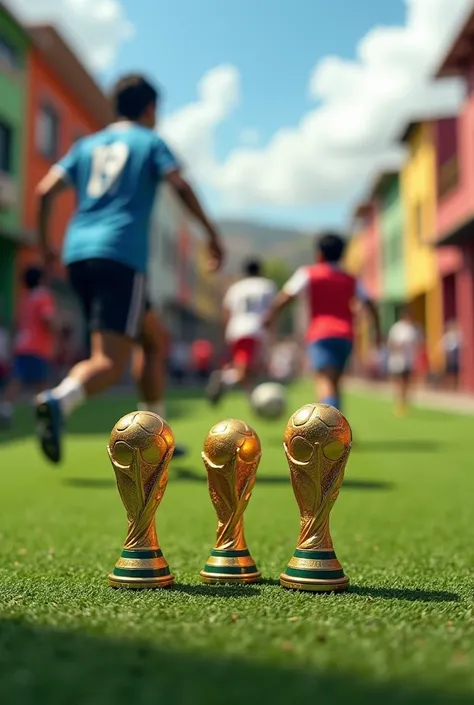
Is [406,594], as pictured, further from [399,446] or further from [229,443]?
[399,446]

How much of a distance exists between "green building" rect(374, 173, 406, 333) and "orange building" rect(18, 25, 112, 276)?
52.1 feet

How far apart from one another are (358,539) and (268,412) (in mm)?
6823

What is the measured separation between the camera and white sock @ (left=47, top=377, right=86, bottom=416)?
491 cm

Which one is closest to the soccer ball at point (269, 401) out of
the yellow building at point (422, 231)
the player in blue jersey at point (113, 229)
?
the player in blue jersey at point (113, 229)

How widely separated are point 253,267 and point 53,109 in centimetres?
1645

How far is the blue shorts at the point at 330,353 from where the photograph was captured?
6.96m

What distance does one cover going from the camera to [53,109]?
2652 centimetres

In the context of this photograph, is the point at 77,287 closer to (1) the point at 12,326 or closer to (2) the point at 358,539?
(2) the point at 358,539

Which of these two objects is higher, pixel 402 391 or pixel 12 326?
pixel 12 326

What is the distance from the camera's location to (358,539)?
3.49 metres

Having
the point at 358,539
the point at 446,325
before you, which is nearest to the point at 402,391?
the point at 358,539

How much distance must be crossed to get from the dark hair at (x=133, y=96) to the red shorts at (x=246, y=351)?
655cm

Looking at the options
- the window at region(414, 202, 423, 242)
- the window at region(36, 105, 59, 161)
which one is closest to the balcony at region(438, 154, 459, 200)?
the window at region(414, 202, 423, 242)

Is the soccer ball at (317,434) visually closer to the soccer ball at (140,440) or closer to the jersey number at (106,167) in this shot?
the soccer ball at (140,440)
